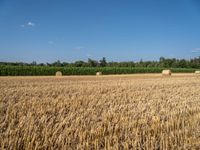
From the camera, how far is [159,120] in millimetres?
7191

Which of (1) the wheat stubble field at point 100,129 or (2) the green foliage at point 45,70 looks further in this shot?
(2) the green foliage at point 45,70

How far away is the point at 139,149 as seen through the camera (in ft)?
17.4

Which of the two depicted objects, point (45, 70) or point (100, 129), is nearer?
point (100, 129)

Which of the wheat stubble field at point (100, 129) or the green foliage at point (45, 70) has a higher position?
the green foliage at point (45, 70)

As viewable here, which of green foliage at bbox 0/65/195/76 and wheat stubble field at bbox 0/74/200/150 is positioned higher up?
green foliage at bbox 0/65/195/76

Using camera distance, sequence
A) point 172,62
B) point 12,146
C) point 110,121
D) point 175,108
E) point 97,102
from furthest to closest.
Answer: point 172,62 < point 97,102 < point 175,108 < point 110,121 < point 12,146

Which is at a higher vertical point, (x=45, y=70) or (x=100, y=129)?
(x=45, y=70)

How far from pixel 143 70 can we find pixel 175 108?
216 ft

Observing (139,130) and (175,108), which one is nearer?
(139,130)

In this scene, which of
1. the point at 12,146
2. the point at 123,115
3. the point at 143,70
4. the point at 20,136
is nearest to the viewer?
the point at 12,146

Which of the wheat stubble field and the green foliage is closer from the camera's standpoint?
the wheat stubble field

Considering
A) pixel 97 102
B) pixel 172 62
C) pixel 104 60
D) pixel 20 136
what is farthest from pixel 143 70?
pixel 20 136

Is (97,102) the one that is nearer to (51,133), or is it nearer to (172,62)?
(51,133)

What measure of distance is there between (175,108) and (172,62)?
118920 mm
